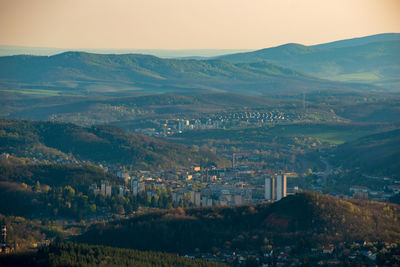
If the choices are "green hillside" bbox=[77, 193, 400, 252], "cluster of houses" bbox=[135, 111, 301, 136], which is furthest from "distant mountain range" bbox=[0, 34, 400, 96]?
"green hillside" bbox=[77, 193, 400, 252]

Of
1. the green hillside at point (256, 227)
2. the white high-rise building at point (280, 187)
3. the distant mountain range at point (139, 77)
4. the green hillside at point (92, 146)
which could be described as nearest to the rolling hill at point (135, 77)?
the distant mountain range at point (139, 77)

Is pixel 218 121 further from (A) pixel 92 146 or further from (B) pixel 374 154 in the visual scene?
(B) pixel 374 154

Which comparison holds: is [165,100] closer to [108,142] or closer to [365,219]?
[108,142]

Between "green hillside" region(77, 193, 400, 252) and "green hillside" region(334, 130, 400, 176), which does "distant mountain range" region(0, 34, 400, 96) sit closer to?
"green hillside" region(334, 130, 400, 176)

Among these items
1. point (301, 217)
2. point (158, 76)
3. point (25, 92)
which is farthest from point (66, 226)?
point (158, 76)

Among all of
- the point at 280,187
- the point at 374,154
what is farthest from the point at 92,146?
the point at 280,187

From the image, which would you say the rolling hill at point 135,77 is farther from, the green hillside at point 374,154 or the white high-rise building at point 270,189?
the white high-rise building at point 270,189
